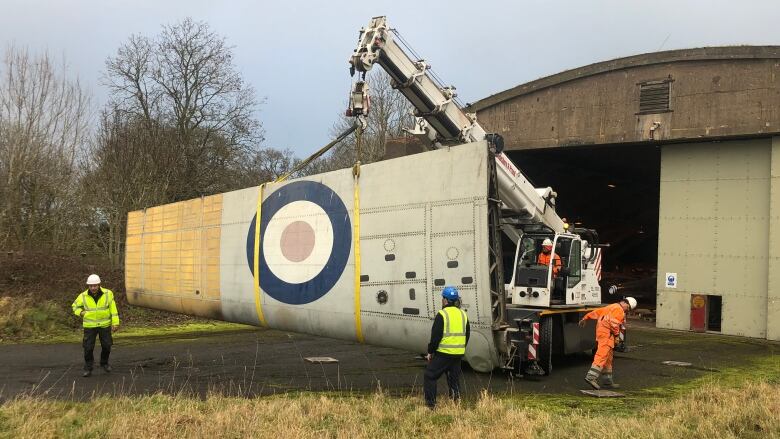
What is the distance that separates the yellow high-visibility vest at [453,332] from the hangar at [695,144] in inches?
602

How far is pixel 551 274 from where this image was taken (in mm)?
11602

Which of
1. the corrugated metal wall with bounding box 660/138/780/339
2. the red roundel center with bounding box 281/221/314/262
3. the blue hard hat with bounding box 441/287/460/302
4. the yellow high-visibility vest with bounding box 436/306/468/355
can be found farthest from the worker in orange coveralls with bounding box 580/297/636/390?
the corrugated metal wall with bounding box 660/138/780/339

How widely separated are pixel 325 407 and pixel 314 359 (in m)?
5.19

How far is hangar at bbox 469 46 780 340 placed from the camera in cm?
1844

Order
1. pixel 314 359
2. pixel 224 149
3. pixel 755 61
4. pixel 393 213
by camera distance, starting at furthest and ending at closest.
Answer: pixel 224 149 → pixel 755 61 → pixel 314 359 → pixel 393 213

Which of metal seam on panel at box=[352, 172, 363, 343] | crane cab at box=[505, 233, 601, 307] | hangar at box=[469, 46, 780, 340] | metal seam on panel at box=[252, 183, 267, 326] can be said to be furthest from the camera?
hangar at box=[469, 46, 780, 340]

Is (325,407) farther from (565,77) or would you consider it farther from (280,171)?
(280,171)

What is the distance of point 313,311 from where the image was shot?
8.69 meters

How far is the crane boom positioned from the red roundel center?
3.54 metres

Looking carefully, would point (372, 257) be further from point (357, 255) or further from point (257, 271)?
point (257, 271)

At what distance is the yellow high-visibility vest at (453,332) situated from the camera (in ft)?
24.2

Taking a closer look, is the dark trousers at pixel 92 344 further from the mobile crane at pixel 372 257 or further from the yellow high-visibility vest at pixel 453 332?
the yellow high-visibility vest at pixel 453 332

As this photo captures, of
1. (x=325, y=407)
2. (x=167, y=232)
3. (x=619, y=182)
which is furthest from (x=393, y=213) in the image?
(x=619, y=182)

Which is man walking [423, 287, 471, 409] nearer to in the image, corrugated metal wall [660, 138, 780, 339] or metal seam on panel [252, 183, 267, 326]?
metal seam on panel [252, 183, 267, 326]
